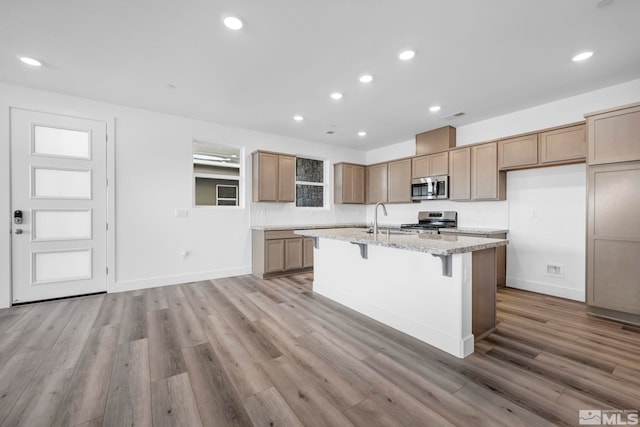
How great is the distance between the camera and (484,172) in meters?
4.29

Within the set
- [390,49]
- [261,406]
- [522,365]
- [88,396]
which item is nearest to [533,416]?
[522,365]

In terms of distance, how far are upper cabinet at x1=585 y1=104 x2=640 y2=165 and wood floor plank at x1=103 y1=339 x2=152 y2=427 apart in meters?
4.64

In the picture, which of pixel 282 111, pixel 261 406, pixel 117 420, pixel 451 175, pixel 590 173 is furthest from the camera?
pixel 451 175

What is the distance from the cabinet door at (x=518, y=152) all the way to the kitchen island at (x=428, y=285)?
204 centimetres

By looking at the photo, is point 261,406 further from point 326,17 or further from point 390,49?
point 390,49

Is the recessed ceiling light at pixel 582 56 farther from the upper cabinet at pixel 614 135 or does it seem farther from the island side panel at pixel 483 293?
the island side panel at pixel 483 293

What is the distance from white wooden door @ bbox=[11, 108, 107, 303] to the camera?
343cm

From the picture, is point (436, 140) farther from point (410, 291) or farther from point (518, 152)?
point (410, 291)

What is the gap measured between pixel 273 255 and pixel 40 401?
3.27 metres

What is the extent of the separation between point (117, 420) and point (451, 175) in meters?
5.11

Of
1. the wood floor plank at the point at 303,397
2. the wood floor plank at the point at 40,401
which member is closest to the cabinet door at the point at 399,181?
the wood floor plank at the point at 303,397

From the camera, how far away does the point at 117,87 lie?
3.39 metres

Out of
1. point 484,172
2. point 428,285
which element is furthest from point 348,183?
point 428,285

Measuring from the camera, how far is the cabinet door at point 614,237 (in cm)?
274
